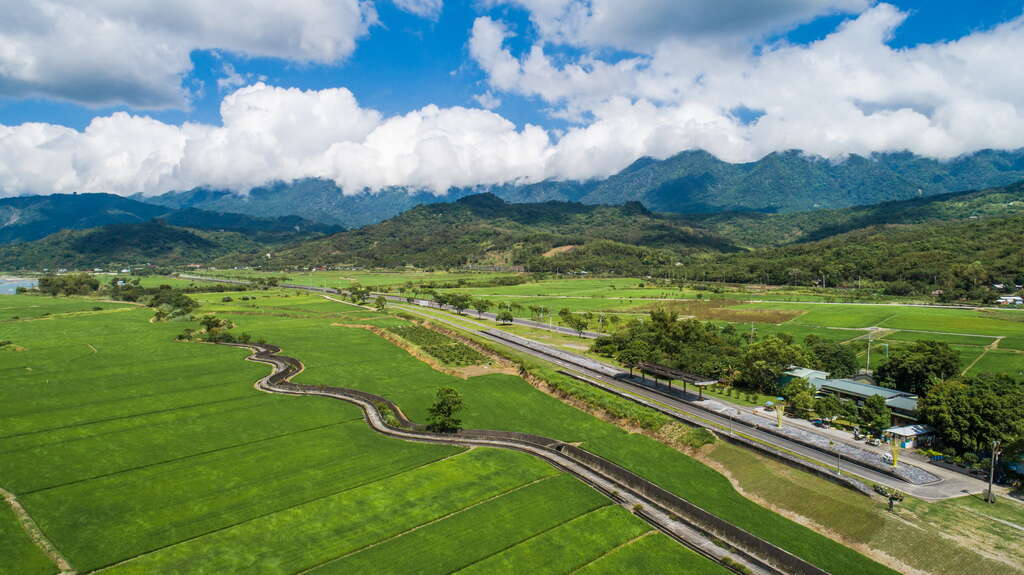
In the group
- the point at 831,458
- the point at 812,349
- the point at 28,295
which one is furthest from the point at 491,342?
the point at 28,295

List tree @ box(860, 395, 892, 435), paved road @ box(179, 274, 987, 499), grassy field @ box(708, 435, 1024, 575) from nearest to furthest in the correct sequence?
grassy field @ box(708, 435, 1024, 575)
paved road @ box(179, 274, 987, 499)
tree @ box(860, 395, 892, 435)

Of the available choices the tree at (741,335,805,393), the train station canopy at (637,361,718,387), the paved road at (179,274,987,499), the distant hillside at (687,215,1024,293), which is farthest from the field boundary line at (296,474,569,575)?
the distant hillside at (687,215,1024,293)

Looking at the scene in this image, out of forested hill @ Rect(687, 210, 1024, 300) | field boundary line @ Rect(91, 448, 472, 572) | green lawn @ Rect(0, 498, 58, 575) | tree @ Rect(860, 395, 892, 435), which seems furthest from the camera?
forested hill @ Rect(687, 210, 1024, 300)

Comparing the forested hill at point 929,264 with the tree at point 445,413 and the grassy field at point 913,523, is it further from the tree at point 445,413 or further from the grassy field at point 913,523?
the tree at point 445,413

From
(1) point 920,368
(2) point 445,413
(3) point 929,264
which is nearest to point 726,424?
(1) point 920,368

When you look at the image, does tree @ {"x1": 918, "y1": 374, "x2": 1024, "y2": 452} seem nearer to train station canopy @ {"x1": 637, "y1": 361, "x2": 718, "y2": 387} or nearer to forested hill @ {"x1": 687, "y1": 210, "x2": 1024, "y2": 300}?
train station canopy @ {"x1": 637, "y1": 361, "x2": 718, "y2": 387}

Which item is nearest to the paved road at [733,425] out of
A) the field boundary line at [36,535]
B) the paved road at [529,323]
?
the paved road at [529,323]

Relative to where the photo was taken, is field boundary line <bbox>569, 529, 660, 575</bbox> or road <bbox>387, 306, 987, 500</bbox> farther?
road <bbox>387, 306, 987, 500</bbox>
